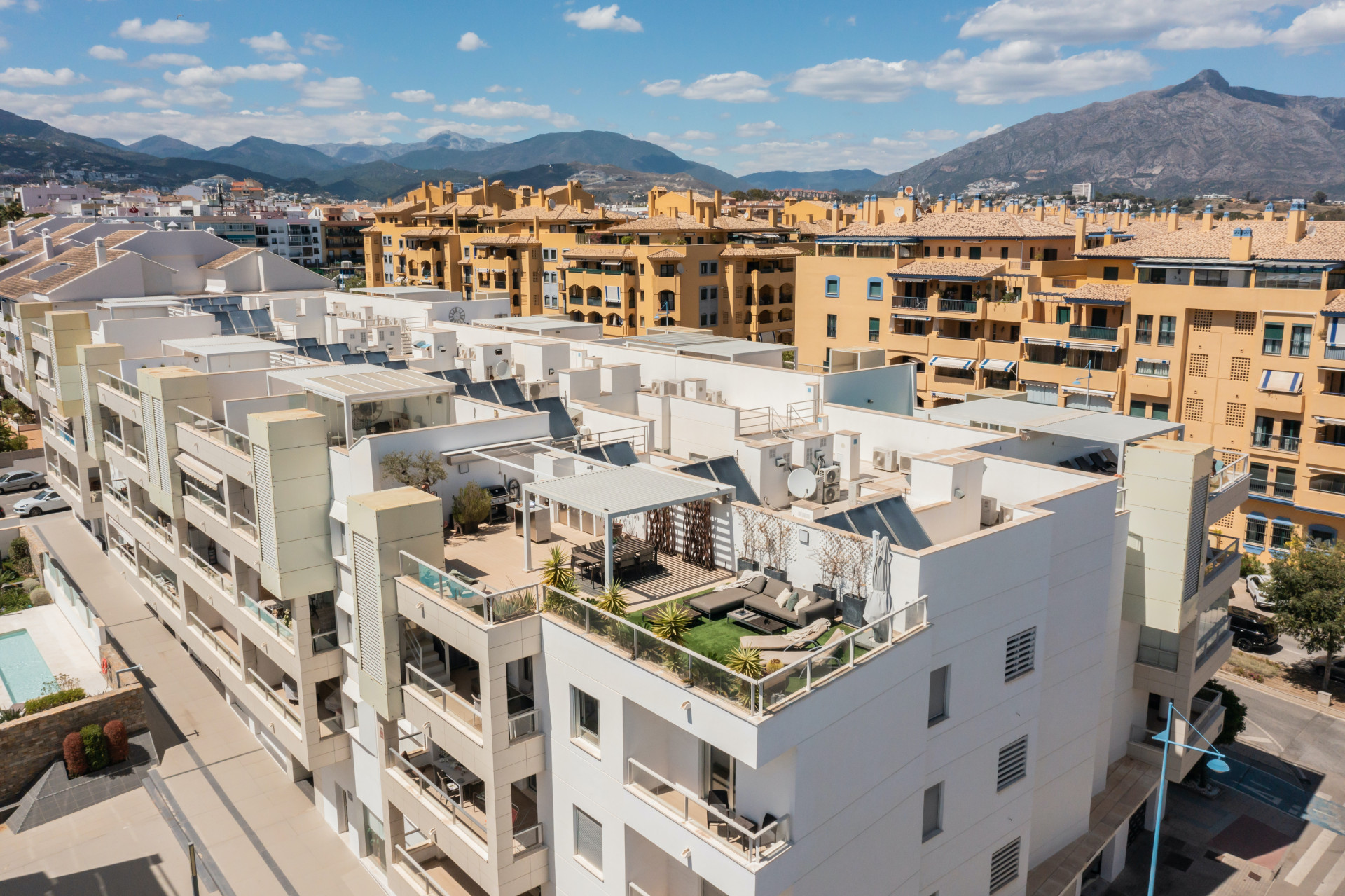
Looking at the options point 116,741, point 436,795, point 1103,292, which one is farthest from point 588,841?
point 1103,292

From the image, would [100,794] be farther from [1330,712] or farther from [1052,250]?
[1052,250]

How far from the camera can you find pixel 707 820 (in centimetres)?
1448

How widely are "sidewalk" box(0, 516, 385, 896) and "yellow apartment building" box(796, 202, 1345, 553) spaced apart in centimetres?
2808

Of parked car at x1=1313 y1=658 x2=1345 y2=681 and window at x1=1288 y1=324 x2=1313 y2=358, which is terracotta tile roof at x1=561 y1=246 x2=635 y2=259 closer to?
window at x1=1288 y1=324 x2=1313 y2=358

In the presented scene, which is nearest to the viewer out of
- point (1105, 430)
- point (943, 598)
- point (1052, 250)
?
point (943, 598)

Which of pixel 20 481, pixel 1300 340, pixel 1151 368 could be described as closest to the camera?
pixel 1300 340

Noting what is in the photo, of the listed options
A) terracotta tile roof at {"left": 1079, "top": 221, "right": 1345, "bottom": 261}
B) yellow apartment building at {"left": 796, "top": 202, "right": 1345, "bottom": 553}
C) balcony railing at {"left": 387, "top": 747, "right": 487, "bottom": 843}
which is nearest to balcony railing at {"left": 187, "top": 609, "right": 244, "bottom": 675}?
balcony railing at {"left": 387, "top": 747, "right": 487, "bottom": 843}

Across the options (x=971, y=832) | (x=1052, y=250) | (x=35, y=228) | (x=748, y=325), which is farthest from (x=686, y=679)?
(x=35, y=228)

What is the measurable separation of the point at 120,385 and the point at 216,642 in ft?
37.2

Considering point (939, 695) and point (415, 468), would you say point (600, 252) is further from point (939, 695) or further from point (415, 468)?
point (939, 695)

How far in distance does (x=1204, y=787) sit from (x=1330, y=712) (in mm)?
10616

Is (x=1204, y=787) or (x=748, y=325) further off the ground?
(x=748, y=325)

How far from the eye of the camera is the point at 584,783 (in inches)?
640

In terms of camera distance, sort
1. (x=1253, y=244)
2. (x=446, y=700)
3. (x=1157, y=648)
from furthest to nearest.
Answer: (x=1253, y=244) < (x=1157, y=648) < (x=446, y=700)
